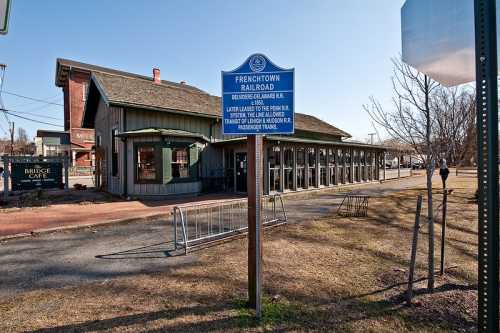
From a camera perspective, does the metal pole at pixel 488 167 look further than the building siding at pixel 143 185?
No

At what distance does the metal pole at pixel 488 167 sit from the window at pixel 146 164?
13148mm

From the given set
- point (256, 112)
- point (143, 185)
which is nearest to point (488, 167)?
point (256, 112)

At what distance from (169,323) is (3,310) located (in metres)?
2.29

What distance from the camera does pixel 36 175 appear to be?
13.5 metres

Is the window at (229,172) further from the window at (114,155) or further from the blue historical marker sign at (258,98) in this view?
the blue historical marker sign at (258,98)

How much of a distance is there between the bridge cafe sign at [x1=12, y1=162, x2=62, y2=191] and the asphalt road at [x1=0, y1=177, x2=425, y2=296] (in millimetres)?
7626

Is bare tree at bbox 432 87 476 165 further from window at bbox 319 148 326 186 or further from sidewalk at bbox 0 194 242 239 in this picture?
window at bbox 319 148 326 186

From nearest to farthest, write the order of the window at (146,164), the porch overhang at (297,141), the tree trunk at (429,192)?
the tree trunk at (429,192) < the window at (146,164) < the porch overhang at (297,141)

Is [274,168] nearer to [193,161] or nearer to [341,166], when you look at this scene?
[193,161]

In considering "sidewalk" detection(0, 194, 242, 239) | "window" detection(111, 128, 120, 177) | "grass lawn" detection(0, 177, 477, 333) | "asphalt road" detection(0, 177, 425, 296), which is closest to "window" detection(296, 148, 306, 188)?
"sidewalk" detection(0, 194, 242, 239)

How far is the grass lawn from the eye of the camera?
3.29m

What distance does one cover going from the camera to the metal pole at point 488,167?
5.91 feet

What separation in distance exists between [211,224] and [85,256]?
11.1ft

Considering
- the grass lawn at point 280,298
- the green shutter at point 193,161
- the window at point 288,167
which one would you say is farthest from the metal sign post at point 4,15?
the window at point 288,167
